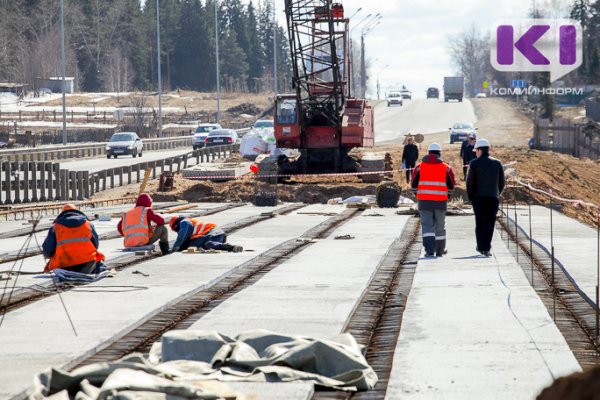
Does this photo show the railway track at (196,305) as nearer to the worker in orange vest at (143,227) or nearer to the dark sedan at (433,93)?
the worker in orange vest at (143,227)

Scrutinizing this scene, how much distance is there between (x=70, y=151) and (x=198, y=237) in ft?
162

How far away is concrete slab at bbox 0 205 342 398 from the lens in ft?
34.6

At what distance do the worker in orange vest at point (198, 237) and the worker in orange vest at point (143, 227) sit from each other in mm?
269

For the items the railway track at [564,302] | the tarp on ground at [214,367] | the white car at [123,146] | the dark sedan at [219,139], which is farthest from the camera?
the dark sedan at [219,139]

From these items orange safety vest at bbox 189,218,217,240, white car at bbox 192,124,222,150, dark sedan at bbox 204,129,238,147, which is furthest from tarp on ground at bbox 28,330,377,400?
white car at bbox 192,124,222,150

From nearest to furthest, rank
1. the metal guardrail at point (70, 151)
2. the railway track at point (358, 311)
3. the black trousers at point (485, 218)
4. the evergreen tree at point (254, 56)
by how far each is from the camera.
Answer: the railway track at point (358, 311) < the black trousers at point (485, 218) < the metal guardrail at point (70, 151) < the evergreen tree at point (254, 56)

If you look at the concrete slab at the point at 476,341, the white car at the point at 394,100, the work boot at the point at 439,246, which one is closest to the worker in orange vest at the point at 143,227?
the work boot at the point at 439,246

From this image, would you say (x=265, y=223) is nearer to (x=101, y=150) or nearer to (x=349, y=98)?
(x=349, y=98)

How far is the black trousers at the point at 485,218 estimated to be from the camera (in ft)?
61.9

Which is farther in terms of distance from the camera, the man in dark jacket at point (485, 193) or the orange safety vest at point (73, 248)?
the man in dark jacket at point (485, 193)

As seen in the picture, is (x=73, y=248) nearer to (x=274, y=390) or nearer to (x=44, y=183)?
(x=274, y=390)

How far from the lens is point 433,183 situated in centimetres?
1912

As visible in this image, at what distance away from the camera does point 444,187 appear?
62.7 feet

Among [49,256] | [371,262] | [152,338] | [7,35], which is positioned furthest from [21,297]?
[7,35]
